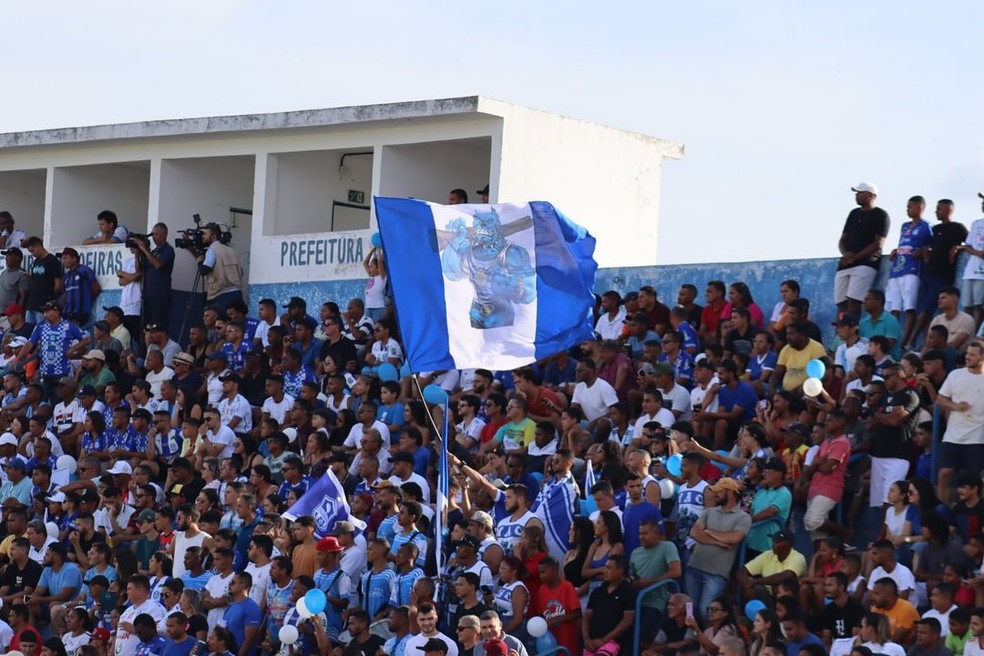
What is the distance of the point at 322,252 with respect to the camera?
25.1m

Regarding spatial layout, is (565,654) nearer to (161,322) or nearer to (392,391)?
(392,391)

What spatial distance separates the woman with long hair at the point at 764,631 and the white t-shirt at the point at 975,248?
16.4 ft

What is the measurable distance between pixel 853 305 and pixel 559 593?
518 cm

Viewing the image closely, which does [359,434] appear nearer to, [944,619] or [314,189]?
[944,619]

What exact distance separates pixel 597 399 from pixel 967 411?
419 cm

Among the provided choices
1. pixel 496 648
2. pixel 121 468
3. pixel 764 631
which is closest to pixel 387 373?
pixel 121 468

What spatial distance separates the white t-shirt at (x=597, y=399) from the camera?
1889 cm

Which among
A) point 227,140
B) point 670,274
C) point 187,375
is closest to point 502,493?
point 670,274

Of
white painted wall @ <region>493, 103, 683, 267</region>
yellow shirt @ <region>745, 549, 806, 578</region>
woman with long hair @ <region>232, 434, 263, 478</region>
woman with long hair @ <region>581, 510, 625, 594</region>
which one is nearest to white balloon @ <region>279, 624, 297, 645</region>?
woman with long hair @ <region>581, 510, 625, 594</region>

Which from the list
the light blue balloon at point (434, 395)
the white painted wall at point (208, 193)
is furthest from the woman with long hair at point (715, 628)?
the white painted wall at point (208, 193)

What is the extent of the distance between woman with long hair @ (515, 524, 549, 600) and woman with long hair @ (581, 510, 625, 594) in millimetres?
379

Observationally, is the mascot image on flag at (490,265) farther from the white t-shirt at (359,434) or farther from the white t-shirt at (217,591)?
the white t-shirt at (359,434)

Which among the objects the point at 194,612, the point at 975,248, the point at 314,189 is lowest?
the point at 194,612

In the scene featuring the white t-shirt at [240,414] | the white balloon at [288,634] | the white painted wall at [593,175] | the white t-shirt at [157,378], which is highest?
the white painted wall at [593,175]
